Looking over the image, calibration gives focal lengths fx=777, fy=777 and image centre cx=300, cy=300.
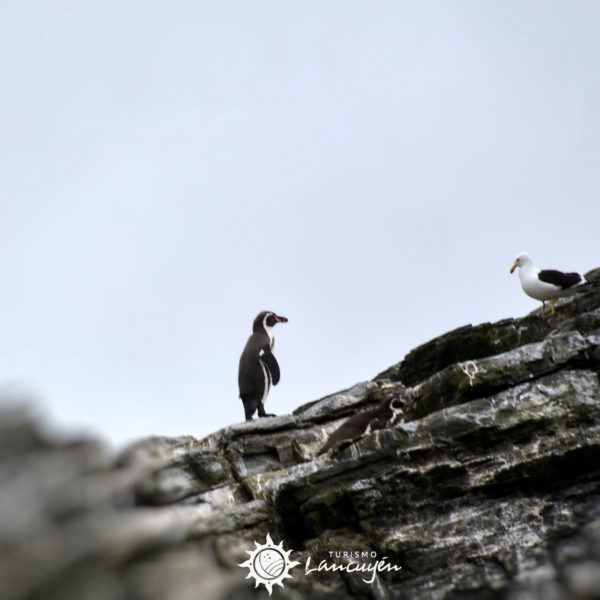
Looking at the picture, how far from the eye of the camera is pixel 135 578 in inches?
69.0

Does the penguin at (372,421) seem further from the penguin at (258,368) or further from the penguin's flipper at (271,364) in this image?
the penguin's flipper at (271,364)

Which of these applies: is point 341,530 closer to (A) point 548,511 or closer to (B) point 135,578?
(A) point 548,511

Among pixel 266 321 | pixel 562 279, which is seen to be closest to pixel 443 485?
pixel 562 279

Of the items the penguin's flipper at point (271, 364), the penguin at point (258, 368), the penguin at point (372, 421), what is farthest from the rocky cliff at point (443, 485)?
the penguin's flipper at point (271, 364)

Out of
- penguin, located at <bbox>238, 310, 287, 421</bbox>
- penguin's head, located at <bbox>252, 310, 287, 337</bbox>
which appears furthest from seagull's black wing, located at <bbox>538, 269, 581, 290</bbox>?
Answer: penguin's head, located at <bbox>252, 310, 287, 337</bbox>

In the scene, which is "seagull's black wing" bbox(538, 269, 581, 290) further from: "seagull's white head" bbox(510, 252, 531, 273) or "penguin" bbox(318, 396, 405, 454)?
"penguin" bbox(318, 396, 405, 454)

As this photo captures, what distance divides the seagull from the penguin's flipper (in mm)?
7627

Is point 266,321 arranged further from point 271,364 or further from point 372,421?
point 372,421

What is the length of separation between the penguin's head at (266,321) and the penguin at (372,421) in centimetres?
994

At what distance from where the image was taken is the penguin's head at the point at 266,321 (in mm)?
24156

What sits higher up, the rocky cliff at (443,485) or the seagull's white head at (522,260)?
the seagull's white head at (522,260)

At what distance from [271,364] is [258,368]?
0.68m

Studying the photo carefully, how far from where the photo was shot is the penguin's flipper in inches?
891

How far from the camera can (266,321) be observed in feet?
79.6
